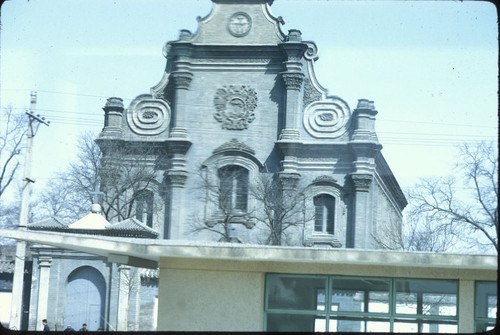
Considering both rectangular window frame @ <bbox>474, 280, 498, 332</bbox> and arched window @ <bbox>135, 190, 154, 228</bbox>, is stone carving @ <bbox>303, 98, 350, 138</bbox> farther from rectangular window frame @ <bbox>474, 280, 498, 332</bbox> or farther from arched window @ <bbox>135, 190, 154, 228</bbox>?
rectangular window frame @ <bbox>474, 280, 498, 332</bbox>

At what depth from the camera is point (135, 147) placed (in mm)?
47656

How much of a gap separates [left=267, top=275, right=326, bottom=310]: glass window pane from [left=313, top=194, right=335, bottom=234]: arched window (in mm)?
32293

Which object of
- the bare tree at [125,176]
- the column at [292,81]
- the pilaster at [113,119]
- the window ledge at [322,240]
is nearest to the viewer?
the window ledge at [322,240]

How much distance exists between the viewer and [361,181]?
1720 inches

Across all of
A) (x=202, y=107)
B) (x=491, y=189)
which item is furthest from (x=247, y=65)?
(x=491, y=189)

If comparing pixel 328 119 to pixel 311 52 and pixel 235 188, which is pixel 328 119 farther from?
pixel 235 188

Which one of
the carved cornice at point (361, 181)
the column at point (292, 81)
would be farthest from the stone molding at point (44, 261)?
the carved cornice at point (361, 181)

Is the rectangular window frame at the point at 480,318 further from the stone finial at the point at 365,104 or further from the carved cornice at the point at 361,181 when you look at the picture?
the stone finial at the point at 365,104

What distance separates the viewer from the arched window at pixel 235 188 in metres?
45.5

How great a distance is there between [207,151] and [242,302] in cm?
3631

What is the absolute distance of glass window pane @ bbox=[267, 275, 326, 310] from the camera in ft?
36.2

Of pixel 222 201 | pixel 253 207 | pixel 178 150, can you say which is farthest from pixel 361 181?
pixel 178 150

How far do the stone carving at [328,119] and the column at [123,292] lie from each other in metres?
14.2

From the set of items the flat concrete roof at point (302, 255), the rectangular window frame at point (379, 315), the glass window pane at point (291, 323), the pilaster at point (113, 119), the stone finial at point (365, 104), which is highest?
the stone finial at point (365, 104)
